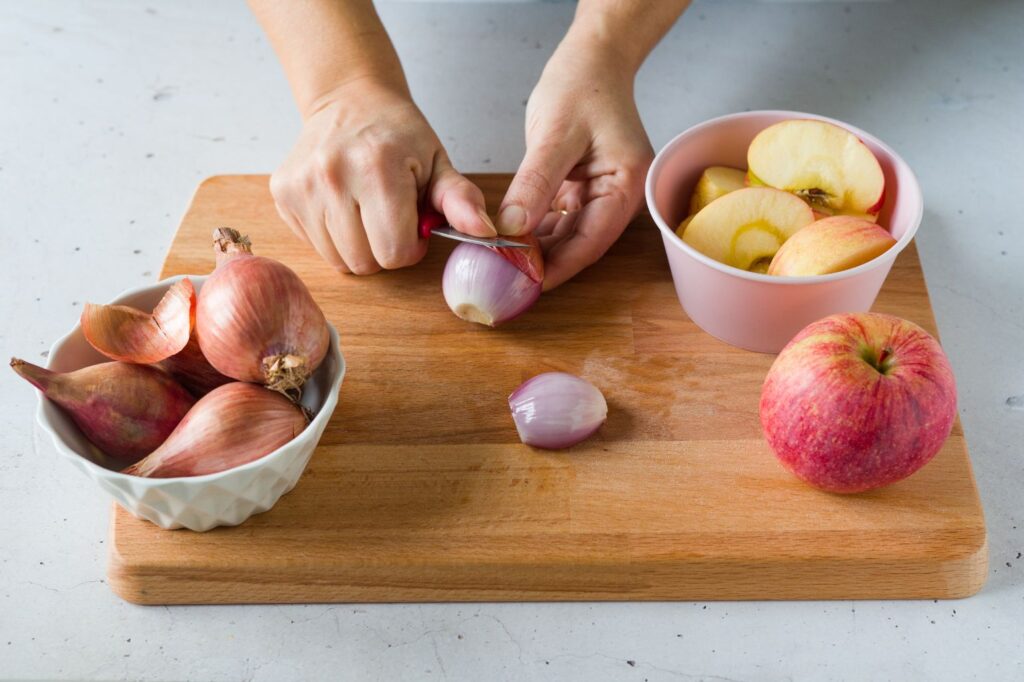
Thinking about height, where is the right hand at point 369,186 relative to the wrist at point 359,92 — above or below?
below

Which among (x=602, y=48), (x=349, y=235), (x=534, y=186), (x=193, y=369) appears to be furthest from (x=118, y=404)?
(x=602, y=48)

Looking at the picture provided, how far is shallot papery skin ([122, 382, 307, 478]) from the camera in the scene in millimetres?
789

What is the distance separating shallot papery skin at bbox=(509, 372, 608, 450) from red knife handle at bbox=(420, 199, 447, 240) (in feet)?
0.75

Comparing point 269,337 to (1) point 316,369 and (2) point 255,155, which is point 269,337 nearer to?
(1) point 316,369

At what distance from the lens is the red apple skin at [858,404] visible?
31.5 inches

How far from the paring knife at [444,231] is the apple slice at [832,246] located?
0.85 feet

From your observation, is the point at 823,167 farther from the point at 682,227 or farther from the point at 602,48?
the point at 602,48

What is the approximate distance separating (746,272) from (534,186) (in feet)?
0.78

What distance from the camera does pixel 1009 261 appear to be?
119 cm

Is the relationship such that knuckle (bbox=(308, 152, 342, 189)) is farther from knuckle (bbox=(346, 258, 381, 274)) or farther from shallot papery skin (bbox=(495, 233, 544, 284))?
shallot papery skin (bbox=(495, 233, 544, 284))

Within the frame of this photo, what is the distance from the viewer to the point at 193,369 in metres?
0.87

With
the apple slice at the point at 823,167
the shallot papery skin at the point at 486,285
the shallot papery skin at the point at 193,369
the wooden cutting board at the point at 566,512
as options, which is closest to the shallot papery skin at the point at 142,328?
the shallot papery skin at the point at 193,369

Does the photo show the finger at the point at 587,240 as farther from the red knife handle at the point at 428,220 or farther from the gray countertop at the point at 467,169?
the gray countertop at the point at 467,169

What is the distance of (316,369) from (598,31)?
0.57 m
